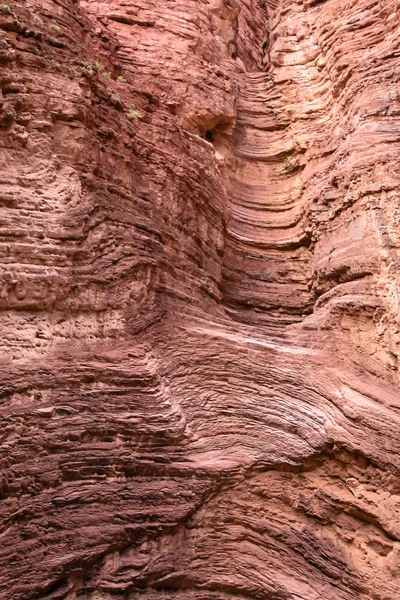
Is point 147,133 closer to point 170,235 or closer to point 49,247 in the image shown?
point 170,235

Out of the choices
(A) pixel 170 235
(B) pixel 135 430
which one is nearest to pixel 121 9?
(A) pixel 170 235

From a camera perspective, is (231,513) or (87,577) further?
(231,513)

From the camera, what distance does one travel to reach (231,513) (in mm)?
6809

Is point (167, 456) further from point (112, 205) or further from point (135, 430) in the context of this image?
point (112, 205)

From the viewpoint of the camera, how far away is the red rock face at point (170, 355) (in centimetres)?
580

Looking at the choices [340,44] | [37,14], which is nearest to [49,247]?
[37,14]

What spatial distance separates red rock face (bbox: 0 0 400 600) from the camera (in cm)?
580

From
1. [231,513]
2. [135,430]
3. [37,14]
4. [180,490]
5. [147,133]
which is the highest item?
[37,14]

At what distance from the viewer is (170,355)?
7402 mm

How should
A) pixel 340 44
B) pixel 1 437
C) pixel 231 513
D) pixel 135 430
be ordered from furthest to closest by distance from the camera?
pixel 340 44 < pixel 231 513 < pixel 135 430 < pixel 1 437

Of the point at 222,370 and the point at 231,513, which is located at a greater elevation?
the point at 222,370

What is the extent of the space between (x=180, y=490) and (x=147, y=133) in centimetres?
590

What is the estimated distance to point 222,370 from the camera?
25.4ft

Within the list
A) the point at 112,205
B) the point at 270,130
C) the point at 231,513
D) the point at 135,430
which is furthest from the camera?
the point at 270,130
